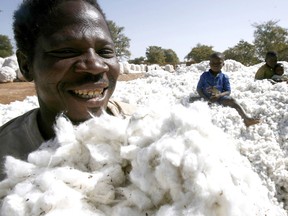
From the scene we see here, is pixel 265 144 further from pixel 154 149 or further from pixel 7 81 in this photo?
pixel 7 81

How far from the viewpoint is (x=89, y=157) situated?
0.81m

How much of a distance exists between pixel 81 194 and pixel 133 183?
0.13 meters

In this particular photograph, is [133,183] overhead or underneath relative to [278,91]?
overhead

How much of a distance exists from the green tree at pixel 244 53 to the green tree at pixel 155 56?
637 centimetres

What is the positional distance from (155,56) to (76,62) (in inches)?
1096

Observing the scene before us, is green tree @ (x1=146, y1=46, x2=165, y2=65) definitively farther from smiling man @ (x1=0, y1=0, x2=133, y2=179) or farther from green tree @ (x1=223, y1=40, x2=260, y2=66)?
smiling man @ (x1=0, y1=0, x2=133, y2=179)

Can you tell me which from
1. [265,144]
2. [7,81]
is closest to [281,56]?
[7,81]

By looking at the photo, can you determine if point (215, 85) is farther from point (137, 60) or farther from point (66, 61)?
point (137, 60)

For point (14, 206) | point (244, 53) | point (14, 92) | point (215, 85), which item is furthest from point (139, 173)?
point (244, 53)

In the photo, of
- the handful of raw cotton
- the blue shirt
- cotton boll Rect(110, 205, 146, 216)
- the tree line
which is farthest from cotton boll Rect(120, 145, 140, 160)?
the tree line

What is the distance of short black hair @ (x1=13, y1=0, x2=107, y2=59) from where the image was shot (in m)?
1.25

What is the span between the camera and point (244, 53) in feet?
77.9

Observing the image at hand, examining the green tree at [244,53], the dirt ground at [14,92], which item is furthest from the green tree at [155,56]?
the dirt ground at [14,92]

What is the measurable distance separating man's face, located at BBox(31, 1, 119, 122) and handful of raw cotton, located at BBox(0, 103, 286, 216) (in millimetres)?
329
